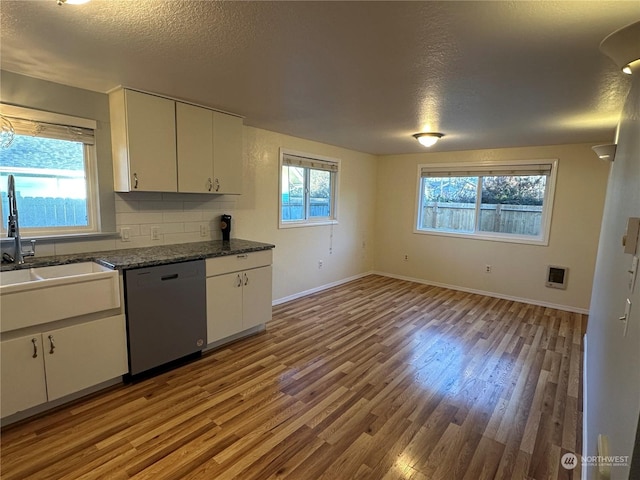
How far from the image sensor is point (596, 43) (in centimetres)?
164

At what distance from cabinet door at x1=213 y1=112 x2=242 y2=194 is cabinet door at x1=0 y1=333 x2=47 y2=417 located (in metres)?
1.86

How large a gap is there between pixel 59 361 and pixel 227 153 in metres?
2.17

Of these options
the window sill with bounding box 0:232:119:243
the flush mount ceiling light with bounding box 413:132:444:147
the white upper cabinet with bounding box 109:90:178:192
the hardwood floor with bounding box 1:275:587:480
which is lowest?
the hardwood floor with bounding box 1:275:587:480

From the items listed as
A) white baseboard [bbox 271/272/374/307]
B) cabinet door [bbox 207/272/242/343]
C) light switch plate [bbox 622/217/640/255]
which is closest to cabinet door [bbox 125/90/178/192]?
cabinet door [bbox 207/272/242/343]

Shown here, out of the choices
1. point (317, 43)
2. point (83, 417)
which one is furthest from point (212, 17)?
point (83, 417)

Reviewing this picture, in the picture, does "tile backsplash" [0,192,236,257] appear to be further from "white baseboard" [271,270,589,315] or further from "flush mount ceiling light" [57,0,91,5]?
"flush mount ceiling light" [57,0,91,5]

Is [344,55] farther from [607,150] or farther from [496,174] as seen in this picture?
[496,174]

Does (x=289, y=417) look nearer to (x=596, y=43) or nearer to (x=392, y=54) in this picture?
(x=392, y=54)

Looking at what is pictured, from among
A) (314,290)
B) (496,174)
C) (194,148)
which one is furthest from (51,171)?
(496,174)

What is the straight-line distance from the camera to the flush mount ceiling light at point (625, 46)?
3.48 ft

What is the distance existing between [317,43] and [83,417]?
2727 mm

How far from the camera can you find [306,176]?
15.6 ft

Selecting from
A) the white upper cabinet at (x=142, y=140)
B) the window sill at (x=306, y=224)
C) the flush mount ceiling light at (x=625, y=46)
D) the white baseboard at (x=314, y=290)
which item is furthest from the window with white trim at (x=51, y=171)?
the flush mount ceiling light at (x=625, y=46)

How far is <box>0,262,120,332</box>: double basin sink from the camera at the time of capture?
1.96 meters
